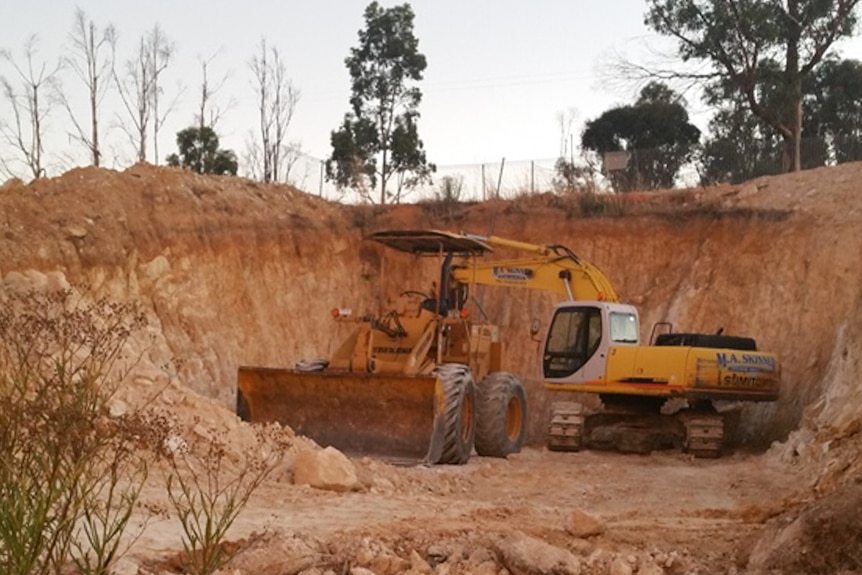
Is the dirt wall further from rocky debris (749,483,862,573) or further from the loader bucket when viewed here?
rocky debris (749,483,862,573)

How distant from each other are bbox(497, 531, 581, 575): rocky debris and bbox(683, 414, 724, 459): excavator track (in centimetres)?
992

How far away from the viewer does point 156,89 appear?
33219 millimetres

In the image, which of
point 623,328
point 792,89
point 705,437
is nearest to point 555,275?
point 623,328

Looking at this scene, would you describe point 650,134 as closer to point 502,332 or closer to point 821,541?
point 502,332

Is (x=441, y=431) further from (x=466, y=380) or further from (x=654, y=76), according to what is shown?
(x=654, y=76)

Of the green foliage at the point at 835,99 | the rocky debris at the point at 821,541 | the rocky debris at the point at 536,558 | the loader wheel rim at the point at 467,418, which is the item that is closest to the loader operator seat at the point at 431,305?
the loader wheel rim at the point at 467,418

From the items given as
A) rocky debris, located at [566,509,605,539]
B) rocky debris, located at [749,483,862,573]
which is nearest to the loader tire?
rocky debris, located at [566,509,605,539]

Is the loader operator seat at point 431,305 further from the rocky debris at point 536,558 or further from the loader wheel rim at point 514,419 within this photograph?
the rocky debris at point 536,558

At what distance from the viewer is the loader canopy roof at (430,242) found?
1644cm

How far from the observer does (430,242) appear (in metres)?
17.0

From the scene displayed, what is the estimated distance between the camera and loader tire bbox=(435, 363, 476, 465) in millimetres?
15000

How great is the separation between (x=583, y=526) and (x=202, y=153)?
28146mm

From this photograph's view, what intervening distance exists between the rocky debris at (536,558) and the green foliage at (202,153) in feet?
92.7

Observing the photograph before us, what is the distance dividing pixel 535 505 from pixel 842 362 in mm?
7004
